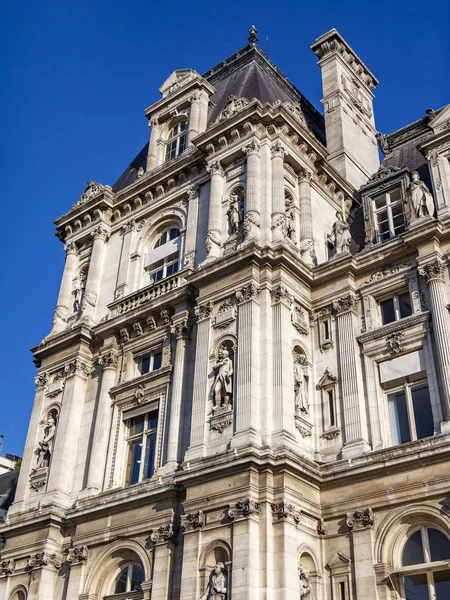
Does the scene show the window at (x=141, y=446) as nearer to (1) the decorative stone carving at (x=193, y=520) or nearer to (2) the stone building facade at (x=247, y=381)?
(2) the stone building facade at (x=247, y=381)

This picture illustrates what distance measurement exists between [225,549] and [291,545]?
6.04 ft

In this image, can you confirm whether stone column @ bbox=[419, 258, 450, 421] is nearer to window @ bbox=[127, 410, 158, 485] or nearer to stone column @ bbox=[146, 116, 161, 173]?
window @ bbox=[127, 410, 158, 485]

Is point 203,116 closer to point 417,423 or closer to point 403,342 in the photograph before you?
point 403,342

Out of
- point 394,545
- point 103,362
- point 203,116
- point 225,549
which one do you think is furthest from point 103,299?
point 394,545

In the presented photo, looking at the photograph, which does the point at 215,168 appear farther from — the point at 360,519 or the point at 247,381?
→ the point at 360,519

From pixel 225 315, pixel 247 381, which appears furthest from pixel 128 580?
pixel 225 315

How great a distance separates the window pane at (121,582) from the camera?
24.1 metres

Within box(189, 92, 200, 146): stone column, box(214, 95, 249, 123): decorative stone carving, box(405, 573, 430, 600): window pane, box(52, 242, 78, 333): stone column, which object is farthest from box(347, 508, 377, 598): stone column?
box(189, 92, 200, 146): stone column

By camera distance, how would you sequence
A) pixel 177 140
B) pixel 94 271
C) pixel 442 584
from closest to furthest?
pixel 442 584
pixel 94 271
pixel 177 140

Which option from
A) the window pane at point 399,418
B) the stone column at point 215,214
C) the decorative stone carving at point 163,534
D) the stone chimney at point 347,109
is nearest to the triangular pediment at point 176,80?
the stone chimney at point 347,109

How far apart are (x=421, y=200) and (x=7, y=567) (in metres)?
19.6

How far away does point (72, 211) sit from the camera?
116 feet

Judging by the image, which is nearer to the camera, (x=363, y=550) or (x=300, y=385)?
(x=363, y=550)

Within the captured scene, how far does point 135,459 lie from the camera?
26812mm
